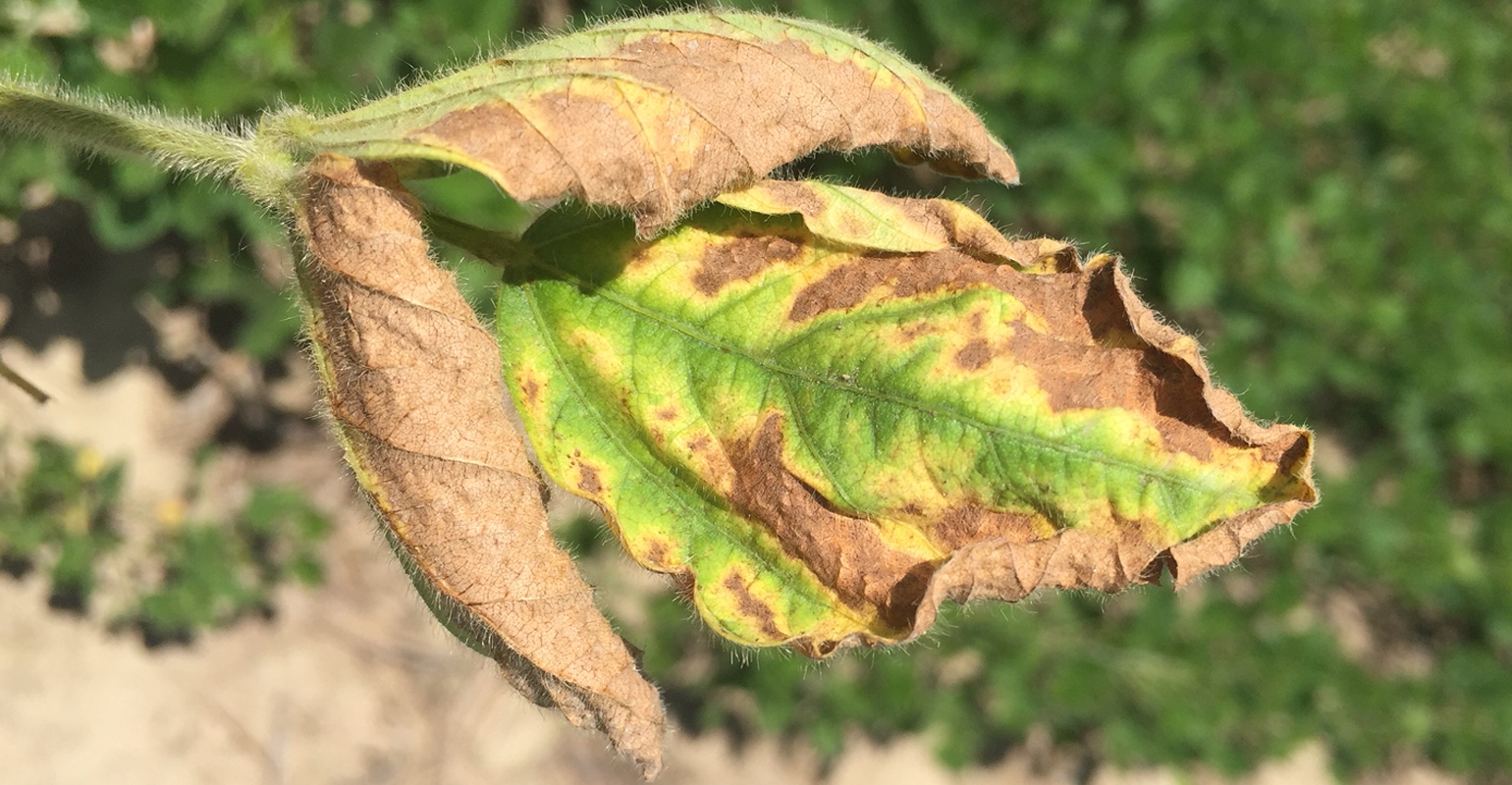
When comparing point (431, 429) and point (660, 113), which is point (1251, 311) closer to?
point (660, 113)

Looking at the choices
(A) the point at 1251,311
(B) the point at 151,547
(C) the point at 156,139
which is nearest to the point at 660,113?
(C) the point at 156,139

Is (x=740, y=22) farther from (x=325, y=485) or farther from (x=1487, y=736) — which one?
(x=1487, y=736)

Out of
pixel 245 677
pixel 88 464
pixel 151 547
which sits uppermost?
pixel 88 464

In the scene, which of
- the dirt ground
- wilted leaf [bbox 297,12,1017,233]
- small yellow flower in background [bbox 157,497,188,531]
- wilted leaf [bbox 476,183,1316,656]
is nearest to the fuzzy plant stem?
wilted leaf [bbox 297,12,1017,233]

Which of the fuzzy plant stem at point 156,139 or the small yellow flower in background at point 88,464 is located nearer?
the fuzzy plant stem at point 156,139

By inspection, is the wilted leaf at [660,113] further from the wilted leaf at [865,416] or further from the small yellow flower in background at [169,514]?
the small yellow flower in background at [169,514]

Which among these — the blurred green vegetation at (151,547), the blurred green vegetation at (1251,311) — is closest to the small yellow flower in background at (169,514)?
the blurred green vegetation at (151,547)

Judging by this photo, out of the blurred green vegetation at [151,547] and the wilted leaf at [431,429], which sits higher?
the wilted leaf at [431,429]
